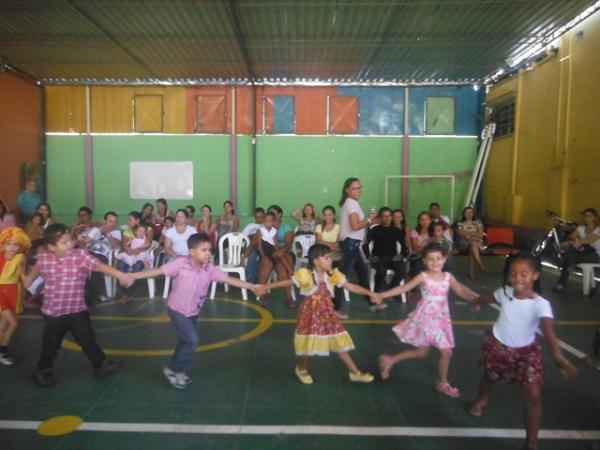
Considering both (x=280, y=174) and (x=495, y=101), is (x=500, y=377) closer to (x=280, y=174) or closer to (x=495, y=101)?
(x=280, y=174)

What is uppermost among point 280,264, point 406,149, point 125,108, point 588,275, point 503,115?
point 125,108

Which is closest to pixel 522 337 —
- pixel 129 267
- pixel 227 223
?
pixel 129 267

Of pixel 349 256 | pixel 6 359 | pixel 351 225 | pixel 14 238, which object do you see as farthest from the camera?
pixel 349 256

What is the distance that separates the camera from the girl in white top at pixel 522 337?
282 centimetres

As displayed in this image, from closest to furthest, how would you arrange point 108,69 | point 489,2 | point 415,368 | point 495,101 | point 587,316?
1. point 415,368
2. point 587,316
3. point 489,2
4. point 108,69
5. point 495,101

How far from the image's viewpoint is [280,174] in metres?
A: 12.2

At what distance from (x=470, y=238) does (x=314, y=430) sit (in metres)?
6.33

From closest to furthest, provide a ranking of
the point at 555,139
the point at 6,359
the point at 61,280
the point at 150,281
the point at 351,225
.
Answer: the point at 61,280 → the point at 6,359 → the point at 351,225 → the point at 150,281 → the point at 555,139

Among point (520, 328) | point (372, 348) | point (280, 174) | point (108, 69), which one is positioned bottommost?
point (372, 348)

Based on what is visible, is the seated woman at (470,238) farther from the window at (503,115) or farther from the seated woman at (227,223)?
the seated woman at (227,223)

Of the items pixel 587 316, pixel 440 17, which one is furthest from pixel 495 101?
pixel 587 316

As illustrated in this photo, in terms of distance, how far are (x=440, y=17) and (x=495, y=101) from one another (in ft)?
15.6

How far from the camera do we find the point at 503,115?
38.1 ft

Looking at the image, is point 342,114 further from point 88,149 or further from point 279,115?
point 88,149
